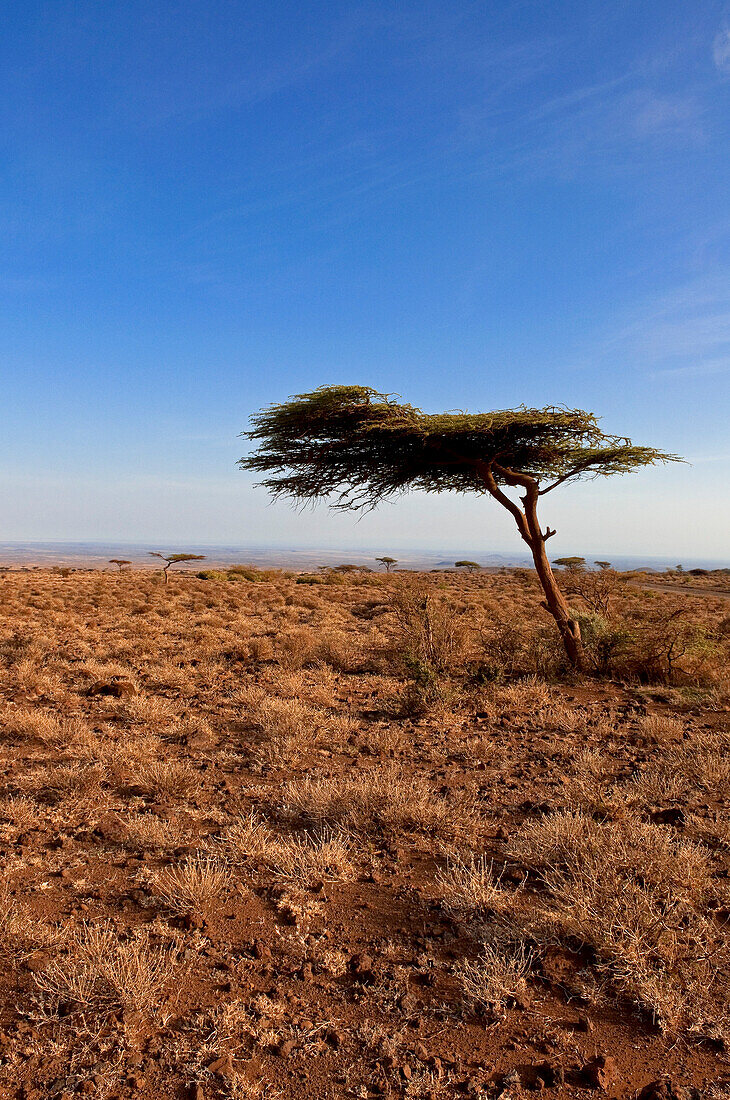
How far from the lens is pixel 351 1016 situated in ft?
9.23

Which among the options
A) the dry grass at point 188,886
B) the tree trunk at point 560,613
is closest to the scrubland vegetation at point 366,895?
the dry grass at point 188,886

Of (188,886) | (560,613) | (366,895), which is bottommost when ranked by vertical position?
(366,895)

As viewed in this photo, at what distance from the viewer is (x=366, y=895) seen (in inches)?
153

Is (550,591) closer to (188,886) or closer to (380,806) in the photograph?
(380,806)

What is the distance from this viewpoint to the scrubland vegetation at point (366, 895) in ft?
8.43

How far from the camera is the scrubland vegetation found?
2.57 metres

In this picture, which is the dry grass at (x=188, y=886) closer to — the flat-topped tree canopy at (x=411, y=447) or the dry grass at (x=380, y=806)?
the dry grass at (x=380, y=806)

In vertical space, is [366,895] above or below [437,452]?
below

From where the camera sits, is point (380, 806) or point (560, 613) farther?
point (560, 613)

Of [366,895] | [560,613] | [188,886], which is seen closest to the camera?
[188,886]

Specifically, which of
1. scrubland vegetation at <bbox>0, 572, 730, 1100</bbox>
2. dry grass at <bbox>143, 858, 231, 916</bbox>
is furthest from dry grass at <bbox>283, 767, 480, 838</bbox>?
dry grass at <bbox>143, 858, 231, 916</bbox>

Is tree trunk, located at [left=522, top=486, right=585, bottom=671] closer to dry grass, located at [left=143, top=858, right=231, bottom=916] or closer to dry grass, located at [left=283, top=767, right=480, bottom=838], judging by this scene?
dry grass, located at [left=283, top=767, right=480, bottom=838]

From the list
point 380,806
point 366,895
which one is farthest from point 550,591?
point 366,895

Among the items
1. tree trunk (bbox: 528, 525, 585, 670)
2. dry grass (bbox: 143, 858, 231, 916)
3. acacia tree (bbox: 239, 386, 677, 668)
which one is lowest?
dry grass (bbox: 143, 858, 231, 916)
